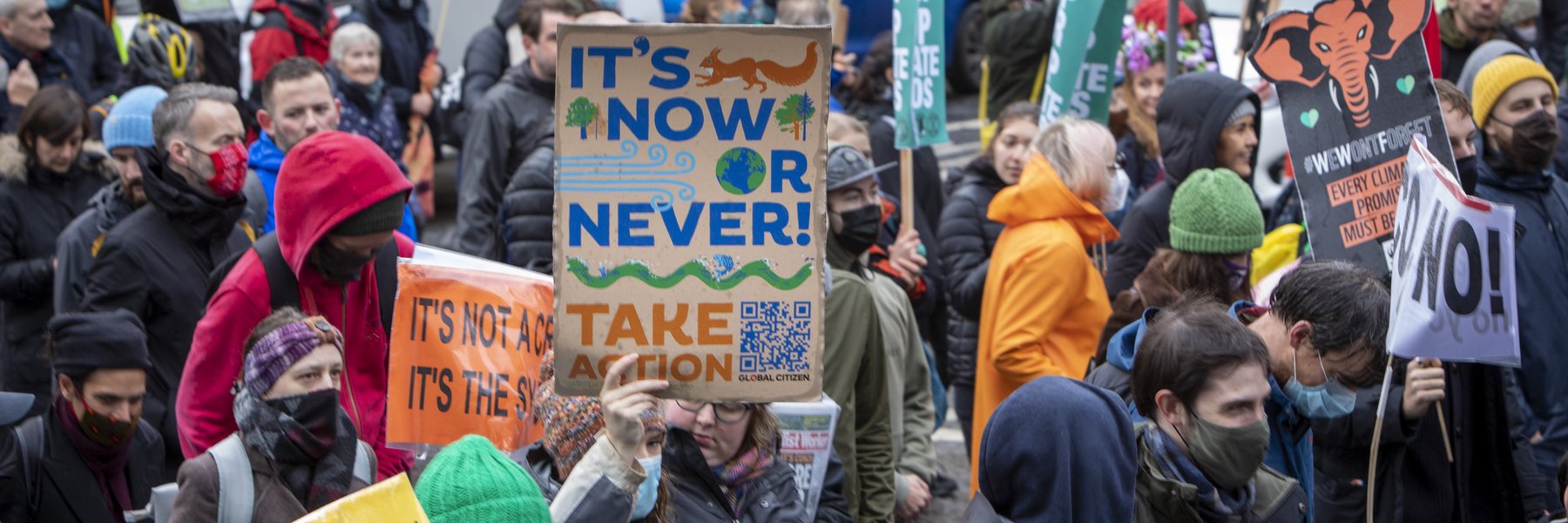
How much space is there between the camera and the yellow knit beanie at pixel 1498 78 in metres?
6.49

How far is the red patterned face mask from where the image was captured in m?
5.48

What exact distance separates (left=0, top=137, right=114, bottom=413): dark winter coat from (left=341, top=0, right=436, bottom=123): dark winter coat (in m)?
3.49

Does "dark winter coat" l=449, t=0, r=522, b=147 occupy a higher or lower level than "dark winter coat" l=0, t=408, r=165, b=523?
higher

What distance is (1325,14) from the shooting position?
18.0ft

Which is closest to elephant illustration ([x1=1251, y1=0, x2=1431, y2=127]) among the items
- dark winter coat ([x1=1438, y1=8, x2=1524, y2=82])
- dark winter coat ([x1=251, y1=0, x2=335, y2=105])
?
dark winter coat ([x1=1438, y1=8, x2=1524, y2=82])

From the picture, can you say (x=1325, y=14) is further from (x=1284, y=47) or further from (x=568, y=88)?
(x=568, y=88)

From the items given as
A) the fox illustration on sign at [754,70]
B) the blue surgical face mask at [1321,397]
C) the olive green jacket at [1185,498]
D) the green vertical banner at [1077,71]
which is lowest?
the olive green jacket at [1185,498]

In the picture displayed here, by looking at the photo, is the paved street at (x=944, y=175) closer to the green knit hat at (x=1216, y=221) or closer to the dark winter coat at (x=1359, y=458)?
the green knit hat at (x=1216, y=221)

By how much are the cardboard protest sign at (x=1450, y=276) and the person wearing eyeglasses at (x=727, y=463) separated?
5.26 ft

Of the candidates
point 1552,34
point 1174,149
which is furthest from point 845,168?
point 1552,34

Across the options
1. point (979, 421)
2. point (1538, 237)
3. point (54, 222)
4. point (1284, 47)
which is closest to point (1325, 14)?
point (1284, 47)

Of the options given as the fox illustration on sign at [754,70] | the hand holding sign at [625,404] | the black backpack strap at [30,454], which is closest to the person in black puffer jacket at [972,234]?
the fox illustration on sign at [754,70]

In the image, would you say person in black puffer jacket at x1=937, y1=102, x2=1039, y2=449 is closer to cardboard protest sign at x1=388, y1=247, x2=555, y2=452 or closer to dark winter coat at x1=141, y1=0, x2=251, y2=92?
A: cardboard protest sign at x1=388, y1=247, x2=555, y2=452

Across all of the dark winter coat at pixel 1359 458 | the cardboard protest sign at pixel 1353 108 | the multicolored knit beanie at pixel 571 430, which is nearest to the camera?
the multicolored knit beanie at pixel 571 430
